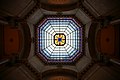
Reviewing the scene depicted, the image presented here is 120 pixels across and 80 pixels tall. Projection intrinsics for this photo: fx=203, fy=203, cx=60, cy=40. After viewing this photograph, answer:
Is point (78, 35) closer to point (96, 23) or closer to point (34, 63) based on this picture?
point (96, 23)

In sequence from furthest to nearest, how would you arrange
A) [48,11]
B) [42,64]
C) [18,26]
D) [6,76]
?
[42,64] → [48,11] → [18,26] → [6,76]

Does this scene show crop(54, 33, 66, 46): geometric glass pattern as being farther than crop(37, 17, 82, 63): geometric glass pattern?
Yes

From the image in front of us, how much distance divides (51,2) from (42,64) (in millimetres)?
7265

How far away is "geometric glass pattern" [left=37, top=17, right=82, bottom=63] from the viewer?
78.5 feet

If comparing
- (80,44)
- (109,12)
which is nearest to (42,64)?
(80,44)

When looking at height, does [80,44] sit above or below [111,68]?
above

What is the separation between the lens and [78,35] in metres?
24.3

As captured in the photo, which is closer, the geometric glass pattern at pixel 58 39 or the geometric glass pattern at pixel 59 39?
the geometric glass pattern at pixel 59 39

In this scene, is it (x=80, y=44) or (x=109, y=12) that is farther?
(x=80, y=44)

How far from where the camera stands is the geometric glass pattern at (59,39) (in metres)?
23.9

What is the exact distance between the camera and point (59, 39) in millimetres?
25656

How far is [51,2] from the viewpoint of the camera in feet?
66.7


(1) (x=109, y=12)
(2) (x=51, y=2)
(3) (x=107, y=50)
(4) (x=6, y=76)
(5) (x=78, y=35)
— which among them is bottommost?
(4) (x=6, y=76)

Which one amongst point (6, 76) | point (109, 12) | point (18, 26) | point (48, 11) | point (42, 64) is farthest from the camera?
point (42, 64)
